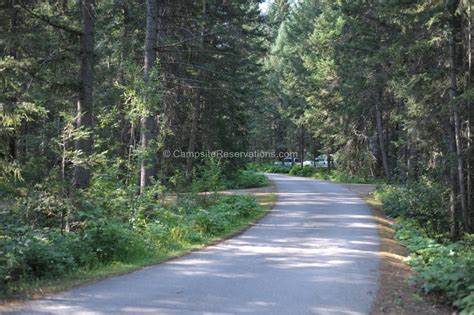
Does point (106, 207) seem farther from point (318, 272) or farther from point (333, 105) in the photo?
point (333, 105)

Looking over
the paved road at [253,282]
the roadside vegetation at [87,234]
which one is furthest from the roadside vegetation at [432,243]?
the roadside vegetation at [87,234]

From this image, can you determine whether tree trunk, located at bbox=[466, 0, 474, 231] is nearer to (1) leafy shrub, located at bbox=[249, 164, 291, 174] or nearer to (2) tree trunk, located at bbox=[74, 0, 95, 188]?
(2) tree trunk, located at bbox=[74, 0, 95, 188]

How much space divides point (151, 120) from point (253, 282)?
26.5 ft

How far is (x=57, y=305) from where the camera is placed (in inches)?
244

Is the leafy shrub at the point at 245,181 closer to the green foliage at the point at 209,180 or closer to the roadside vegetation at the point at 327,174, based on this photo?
the roadside vegetation at the point at 327,174

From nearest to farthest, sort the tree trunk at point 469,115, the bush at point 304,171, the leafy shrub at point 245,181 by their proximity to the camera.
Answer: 1. the tree trunk at point 469,115
2. the leafy shrub at point 245,181
3. the bush at point 304,171

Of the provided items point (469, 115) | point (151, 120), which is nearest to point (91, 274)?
point (151, 120)

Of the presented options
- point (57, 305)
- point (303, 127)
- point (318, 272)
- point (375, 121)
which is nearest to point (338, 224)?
point (318, 272)

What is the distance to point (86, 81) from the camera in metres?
11.1

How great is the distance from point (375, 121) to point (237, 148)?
12.5 m

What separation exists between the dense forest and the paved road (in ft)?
3.46

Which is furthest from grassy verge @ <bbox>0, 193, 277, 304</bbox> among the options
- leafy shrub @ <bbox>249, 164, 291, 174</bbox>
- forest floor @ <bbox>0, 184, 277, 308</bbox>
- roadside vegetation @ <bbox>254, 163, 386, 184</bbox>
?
leafy shrub @ <bbox>249, 164, 291, 174</bbox>

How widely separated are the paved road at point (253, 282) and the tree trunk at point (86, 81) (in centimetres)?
329

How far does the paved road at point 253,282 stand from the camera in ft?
20.6
